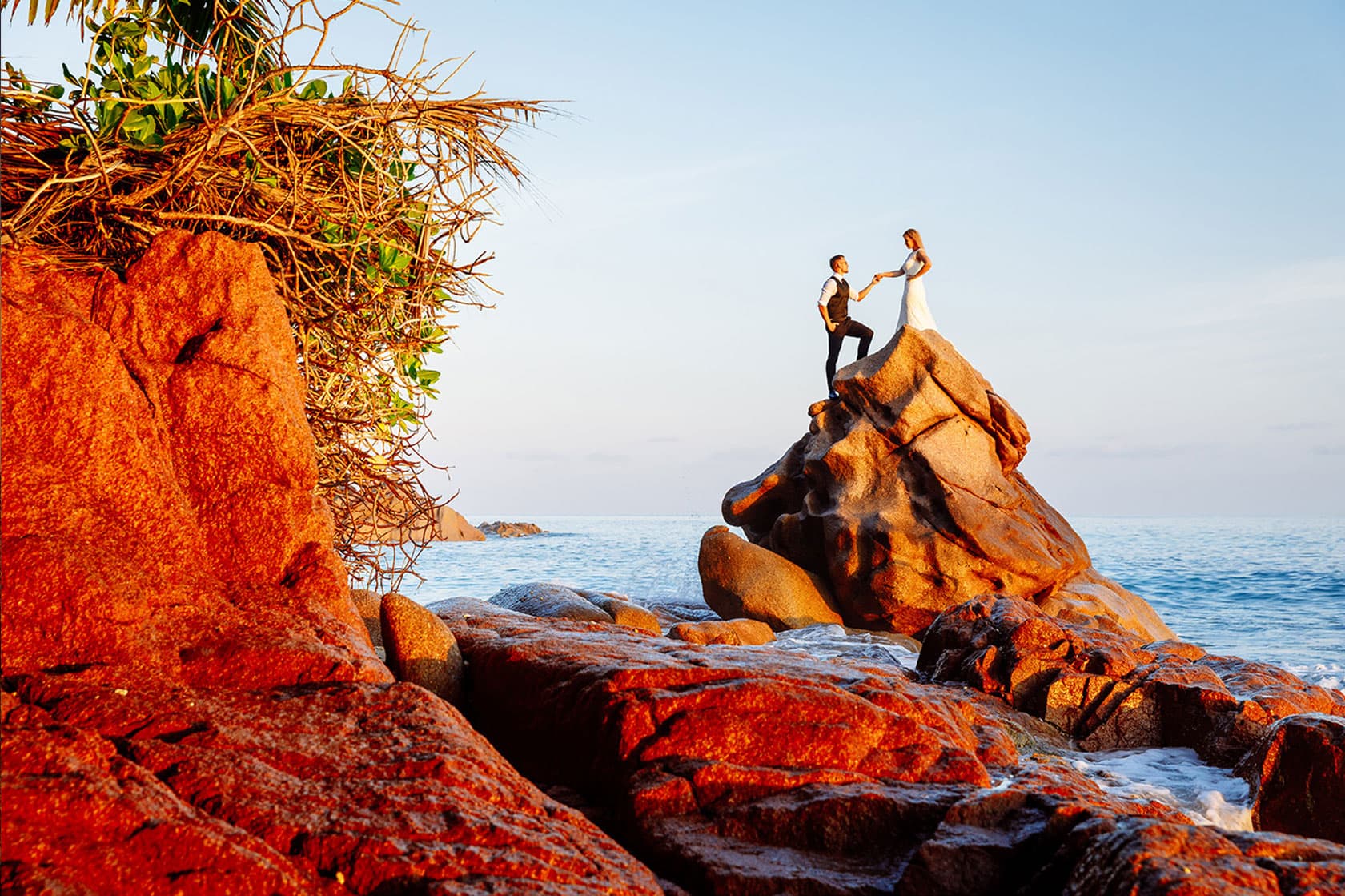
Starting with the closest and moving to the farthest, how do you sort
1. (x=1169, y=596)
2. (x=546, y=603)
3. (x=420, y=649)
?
(x=420, y=649), (x=546, y=603), (x=1169, y=596)

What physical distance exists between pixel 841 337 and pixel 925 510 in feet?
10.4

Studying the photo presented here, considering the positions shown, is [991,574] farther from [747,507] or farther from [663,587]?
[663,587]

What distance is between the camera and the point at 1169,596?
25.6 meters

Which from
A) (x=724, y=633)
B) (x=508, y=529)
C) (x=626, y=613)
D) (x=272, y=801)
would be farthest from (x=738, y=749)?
(x=508, y=529)

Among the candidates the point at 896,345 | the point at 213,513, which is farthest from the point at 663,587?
the point at 213,513

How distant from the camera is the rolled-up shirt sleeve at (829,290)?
1445cm

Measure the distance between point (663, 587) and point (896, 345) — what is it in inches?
290

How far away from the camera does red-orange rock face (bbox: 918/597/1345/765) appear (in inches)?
260

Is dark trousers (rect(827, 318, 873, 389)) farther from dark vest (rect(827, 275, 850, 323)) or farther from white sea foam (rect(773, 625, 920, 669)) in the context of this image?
white sea foam (rect(773, 625, 920, 669))

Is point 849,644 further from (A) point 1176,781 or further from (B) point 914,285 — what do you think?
(B) point 914,285

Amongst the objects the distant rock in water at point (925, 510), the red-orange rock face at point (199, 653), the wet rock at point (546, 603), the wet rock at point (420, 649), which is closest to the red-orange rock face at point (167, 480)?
the red-orange rock face at point (199, 653)

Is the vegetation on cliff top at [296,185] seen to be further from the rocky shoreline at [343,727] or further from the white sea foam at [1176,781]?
the white sea foam at [1176,781]

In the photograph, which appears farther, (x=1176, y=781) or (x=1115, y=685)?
(x=1115, y=685)

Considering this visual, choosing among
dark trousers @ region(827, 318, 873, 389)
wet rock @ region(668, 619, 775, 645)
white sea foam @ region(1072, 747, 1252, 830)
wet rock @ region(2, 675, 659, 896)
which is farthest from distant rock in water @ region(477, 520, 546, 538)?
wet rock @ region(2, 675, 659, 896)
